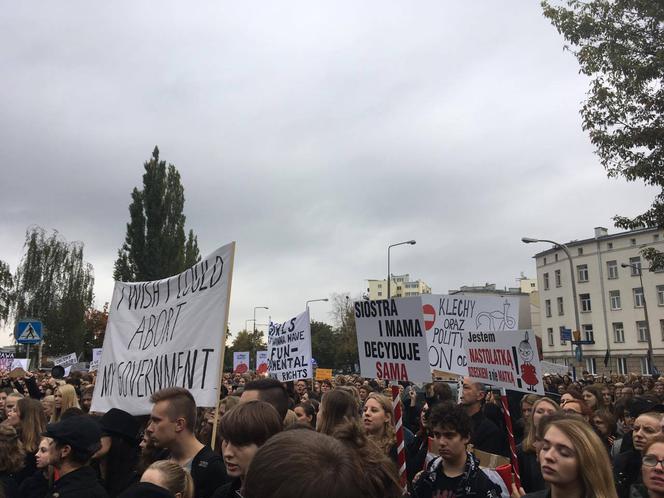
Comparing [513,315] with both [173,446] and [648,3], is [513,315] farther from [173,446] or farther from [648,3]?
[173,446]

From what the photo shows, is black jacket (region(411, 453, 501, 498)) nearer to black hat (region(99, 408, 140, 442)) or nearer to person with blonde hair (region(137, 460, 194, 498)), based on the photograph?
person with blonde hair (region(137, 460, 194, 498))

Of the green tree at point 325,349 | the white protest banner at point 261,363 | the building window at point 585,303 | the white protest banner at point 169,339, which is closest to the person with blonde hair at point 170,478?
the white protest banner at point 169,339

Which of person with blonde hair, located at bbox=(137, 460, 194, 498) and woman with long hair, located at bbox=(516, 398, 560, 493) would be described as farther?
woman with long hair, located at bbox=(516, 398, 560, 493)

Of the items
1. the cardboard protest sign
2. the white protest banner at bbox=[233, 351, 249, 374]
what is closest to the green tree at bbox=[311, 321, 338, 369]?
the white protest banner at bbox=[233, 351, 249, 374]

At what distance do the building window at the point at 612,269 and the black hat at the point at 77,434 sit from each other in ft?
207

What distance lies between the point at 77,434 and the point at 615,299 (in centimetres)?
6335

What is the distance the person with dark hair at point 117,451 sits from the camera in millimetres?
4270

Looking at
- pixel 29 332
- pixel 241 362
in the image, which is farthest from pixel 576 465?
pixel 241 362

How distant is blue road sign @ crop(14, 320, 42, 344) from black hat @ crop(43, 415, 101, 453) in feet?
31.1

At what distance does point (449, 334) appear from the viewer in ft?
38.1

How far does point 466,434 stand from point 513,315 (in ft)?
29.9

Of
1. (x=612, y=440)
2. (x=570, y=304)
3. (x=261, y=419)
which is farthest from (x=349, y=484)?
(x=570, y=304)

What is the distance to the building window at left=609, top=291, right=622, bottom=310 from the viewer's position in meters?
59.7

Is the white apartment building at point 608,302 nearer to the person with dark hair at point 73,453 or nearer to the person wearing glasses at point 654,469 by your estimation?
the person wearing glasses at point 654,469
